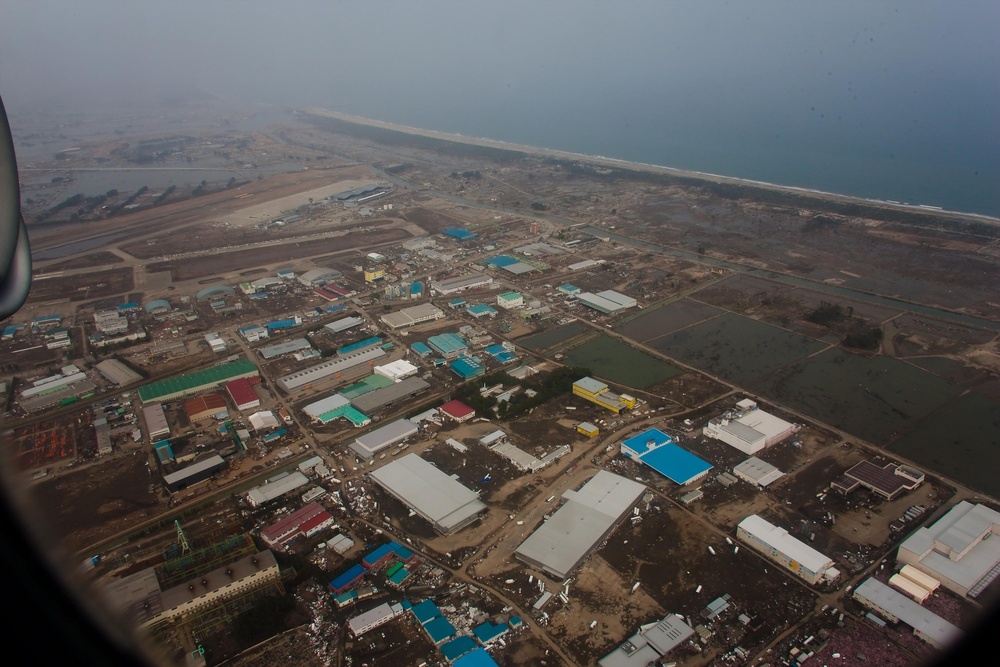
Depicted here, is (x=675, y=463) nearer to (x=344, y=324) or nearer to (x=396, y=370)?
(x=396, y=370)

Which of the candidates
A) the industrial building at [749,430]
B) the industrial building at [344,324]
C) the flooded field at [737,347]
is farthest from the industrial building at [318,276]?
the industrial building at [749,430]

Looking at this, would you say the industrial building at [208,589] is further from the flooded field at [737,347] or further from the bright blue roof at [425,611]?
the flooded field at [737,347]

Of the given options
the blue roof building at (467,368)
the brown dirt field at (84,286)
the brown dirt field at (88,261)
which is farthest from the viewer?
the brown dirt field at (88,261)

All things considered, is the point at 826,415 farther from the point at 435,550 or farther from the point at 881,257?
the point at 881,257

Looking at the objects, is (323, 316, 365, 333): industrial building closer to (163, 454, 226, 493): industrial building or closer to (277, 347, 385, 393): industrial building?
(277, 347, 385, 393): industrial building

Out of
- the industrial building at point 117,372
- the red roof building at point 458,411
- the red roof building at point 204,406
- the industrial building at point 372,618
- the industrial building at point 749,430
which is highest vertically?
the industrial building at point 749,430

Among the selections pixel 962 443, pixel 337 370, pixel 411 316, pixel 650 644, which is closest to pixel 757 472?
pixel 650 644

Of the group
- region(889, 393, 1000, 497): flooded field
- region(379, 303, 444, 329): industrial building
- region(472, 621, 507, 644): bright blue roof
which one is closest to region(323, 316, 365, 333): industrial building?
region(379, 303, 444, 329): industrial building
